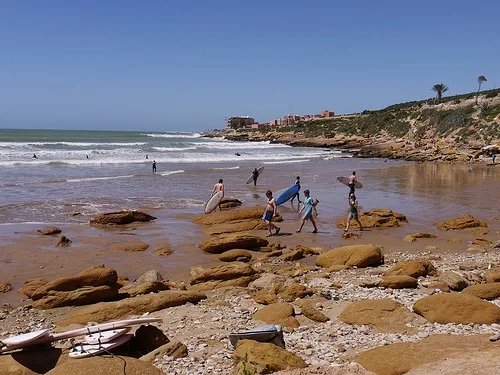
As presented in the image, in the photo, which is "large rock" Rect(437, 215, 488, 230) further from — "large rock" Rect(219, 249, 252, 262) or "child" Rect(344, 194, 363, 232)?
"large rock" Rect(219, 249, 252, 262)

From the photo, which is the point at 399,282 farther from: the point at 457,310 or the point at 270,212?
the point at 270,212

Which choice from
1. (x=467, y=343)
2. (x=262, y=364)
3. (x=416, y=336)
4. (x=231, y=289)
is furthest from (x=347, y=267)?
(x=262, y=364)

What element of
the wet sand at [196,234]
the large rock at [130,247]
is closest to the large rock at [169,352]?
the wet sand at [196,234]

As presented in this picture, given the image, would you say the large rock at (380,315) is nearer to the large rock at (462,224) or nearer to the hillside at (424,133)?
the large rock at (462,224)

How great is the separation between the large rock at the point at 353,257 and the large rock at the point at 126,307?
4017 mm

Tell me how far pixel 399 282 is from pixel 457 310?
1.92 m

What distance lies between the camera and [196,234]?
1566 cm

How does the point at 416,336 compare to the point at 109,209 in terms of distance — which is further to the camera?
the point at 109,209

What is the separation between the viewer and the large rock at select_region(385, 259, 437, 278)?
1016 centimetres

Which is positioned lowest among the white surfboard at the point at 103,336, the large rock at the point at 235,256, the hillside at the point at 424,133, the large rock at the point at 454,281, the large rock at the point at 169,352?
the large rock at the point at 235,256

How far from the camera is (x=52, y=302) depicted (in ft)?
30.5

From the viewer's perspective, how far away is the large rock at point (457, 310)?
24.6 ft

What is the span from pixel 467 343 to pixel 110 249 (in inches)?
399

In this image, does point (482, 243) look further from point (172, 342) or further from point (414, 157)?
point (414, 157)
